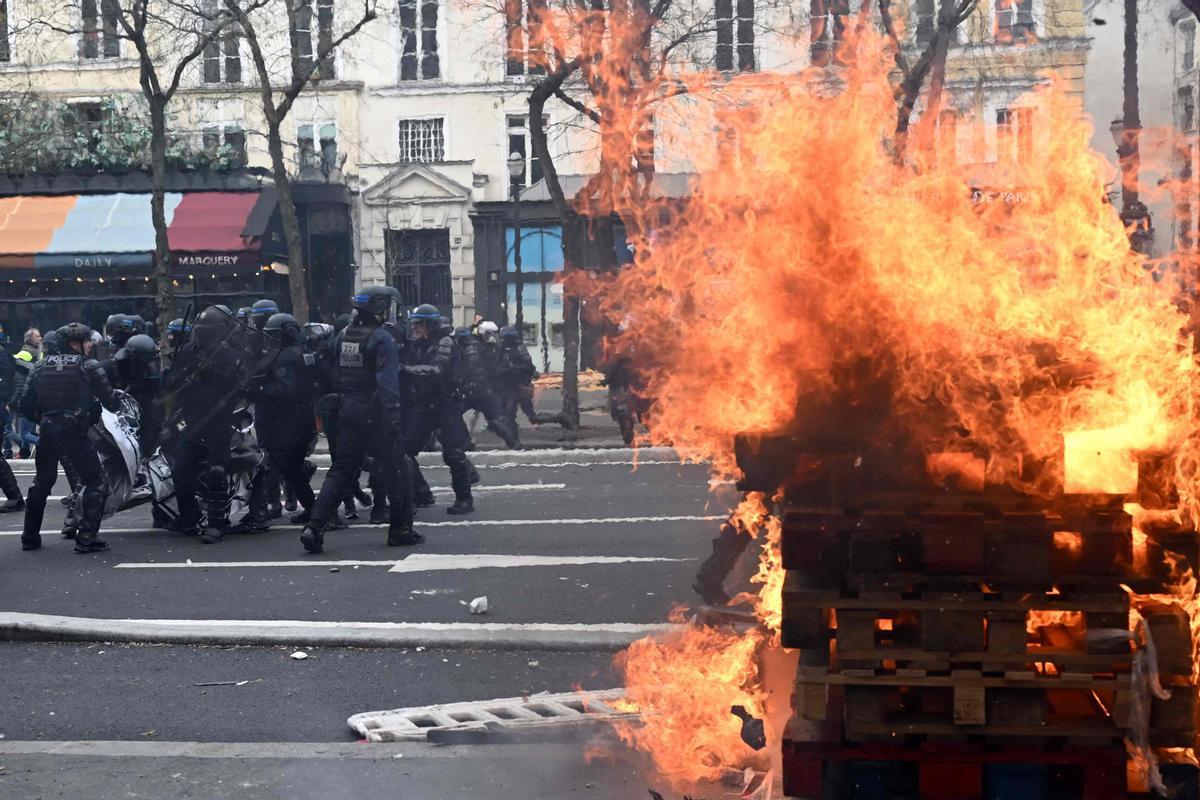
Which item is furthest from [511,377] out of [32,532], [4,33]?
[4,33]

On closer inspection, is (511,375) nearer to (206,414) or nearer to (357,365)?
(206,414)

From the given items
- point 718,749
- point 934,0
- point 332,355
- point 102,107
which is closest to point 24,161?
point 102,107

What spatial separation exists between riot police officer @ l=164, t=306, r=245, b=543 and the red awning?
1936 centimetres

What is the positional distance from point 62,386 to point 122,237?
20920 mm

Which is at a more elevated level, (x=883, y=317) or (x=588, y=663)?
(x=883, y=317)

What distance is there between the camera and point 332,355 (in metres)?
10.8

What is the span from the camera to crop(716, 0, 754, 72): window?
72.3 feet

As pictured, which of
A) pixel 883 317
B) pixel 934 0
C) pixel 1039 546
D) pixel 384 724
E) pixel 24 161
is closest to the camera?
pixel 1039 546

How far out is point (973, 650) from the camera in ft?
11.6

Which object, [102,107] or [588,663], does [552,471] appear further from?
[102,107]

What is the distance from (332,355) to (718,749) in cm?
680

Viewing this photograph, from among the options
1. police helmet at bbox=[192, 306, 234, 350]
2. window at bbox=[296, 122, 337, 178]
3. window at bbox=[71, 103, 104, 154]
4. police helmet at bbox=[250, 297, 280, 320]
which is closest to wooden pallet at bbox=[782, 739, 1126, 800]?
police helmet at bbox=[192, 306, 234, 350]

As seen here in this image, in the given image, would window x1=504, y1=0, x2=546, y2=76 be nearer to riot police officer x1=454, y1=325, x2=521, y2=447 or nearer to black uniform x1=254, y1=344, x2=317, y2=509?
riot police officer x1=454, y1=325, x2=521, y2=447

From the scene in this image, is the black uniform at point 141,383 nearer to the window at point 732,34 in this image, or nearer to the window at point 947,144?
the window at point 947,144
